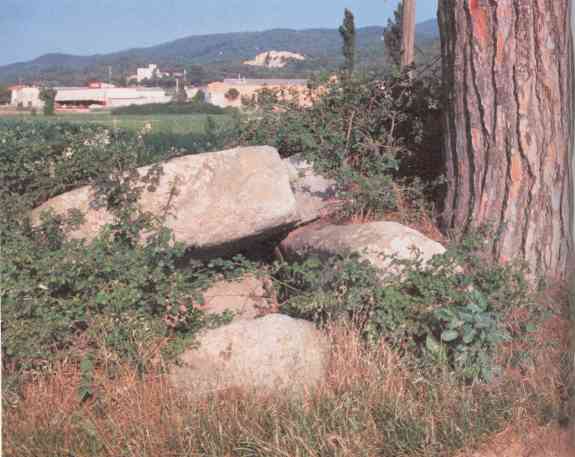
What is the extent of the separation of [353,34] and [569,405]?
18495 millimetres

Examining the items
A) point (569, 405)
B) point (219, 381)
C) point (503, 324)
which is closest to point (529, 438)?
point (569, 405)

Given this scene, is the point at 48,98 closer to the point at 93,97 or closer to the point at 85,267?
the point at 93,97

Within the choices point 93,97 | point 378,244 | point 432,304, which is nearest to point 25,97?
point 93,97

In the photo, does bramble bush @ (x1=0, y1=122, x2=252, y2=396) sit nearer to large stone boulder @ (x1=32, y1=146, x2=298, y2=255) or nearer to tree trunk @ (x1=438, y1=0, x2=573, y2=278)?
large stone boulder @ (x1=32, y1=146, x2=298, y2=255)

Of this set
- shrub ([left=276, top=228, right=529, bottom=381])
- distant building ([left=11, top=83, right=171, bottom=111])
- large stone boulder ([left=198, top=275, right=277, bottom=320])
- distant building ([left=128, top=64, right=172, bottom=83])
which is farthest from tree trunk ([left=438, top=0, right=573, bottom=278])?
distant building ([left=11, top=83, right=171, bottom=111])

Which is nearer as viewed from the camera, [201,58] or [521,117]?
[521,117]

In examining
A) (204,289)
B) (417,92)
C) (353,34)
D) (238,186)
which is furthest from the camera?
(353,34)

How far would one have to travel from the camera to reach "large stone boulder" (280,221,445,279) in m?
4.86

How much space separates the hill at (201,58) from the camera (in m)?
7.24

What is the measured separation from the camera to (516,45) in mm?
5105

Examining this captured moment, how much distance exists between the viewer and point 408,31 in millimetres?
9328

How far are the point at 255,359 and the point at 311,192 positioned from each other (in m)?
2.20

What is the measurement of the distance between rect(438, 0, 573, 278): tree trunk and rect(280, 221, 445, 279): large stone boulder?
1.89ft

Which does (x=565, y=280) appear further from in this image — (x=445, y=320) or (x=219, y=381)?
(x=219, y=381)
